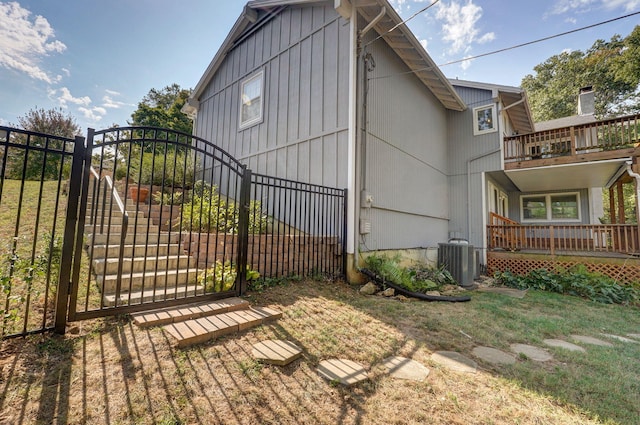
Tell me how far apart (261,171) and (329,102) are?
2702mm

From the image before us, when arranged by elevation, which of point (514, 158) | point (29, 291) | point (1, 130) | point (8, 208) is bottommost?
point (29, 291)

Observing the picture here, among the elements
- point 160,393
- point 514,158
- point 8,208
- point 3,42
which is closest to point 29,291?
point 160,393

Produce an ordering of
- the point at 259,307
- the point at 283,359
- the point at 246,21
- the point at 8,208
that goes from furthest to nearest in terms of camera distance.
A: the point at 246,21 < the point at 8,208 < the point at 259,307 < the point at 283,359

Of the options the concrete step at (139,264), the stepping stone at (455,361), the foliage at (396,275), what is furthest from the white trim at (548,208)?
the concrete step at (139,264)

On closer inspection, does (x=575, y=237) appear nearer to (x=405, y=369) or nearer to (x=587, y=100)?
(x=405, y=369)

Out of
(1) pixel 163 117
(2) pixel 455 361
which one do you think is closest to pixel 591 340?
(2) pixel 455 361

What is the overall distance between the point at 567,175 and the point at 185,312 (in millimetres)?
11365

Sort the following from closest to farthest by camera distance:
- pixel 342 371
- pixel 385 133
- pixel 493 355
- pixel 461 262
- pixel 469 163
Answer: pixel 342 371, pixel 493 355, pixel 385 133, pixel 461 262, pixel 469 163

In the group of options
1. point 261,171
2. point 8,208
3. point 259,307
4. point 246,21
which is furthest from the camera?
point 246,21

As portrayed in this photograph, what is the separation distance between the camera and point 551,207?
11.2 m

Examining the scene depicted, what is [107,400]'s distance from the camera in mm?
1629

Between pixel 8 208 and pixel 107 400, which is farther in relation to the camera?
pixel 8 208

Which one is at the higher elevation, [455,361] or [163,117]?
[163,117]

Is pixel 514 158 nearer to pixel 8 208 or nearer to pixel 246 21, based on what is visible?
pixel 246 21
